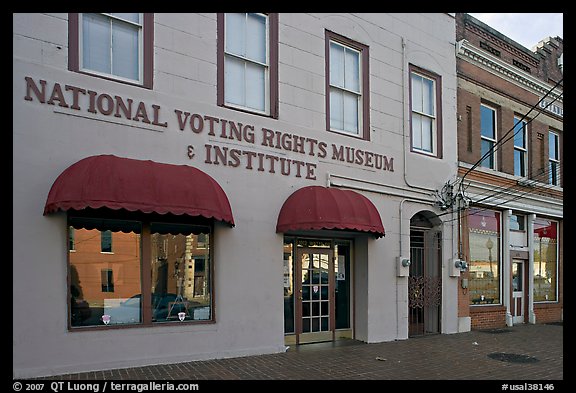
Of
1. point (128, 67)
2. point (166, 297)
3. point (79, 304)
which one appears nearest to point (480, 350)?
point (166, 297)

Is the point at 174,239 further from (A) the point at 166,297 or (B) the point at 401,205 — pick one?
(B) the point at 401,205

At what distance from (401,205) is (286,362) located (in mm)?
5046

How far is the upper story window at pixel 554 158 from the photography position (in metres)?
18.0

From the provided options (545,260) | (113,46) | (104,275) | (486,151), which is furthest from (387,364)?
(545,260)

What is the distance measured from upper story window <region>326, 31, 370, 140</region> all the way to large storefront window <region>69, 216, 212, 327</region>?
14.0ft

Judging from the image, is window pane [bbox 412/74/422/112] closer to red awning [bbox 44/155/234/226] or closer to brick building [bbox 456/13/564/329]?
brick building [bbox 456/13/564/329]

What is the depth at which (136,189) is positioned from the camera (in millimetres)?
7984

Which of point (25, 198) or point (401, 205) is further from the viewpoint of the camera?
point (401, 205)

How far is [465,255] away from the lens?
14.3 metres

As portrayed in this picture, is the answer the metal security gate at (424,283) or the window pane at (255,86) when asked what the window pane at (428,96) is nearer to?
the metal security gate at (424,283)

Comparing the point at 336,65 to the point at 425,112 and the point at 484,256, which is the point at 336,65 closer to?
the point at 425,112

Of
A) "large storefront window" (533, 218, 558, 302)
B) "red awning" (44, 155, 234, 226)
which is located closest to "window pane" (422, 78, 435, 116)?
"large storefront window" (533, 218, 558, 302)

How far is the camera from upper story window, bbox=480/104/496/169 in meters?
15.4

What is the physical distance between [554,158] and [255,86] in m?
12.9
